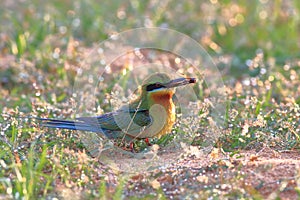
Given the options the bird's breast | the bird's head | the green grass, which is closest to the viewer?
the green grass

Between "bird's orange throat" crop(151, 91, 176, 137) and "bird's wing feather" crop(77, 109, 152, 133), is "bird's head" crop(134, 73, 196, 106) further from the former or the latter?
"bird's wing feather" crop(77, 109, 152, 133)

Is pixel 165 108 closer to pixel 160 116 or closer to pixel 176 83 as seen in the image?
pixel 160 116

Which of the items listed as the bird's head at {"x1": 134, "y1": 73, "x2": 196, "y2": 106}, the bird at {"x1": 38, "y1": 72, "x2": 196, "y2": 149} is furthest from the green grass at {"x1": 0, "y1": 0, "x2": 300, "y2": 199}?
the bird's head at {"x1": 134, "y1": 73, "x2": 196, "y2": 106}

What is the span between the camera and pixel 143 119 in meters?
4.95

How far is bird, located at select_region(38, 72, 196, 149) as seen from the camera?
4.90 m

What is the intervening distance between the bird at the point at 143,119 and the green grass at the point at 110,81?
0.56ft

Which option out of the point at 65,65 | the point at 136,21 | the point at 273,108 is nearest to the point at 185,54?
the point at 136,21

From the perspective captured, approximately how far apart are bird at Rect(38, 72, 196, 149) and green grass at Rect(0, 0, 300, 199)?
6.7 inches

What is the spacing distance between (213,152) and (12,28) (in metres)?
3.90

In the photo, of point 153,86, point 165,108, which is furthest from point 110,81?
point 165,108

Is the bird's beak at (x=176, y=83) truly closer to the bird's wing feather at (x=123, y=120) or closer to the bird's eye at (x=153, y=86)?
the bird's eye at (x=153, y=86)

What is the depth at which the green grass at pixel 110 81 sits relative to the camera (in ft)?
14.4

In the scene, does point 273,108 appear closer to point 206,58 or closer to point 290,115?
point 290,115

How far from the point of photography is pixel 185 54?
7531mm
